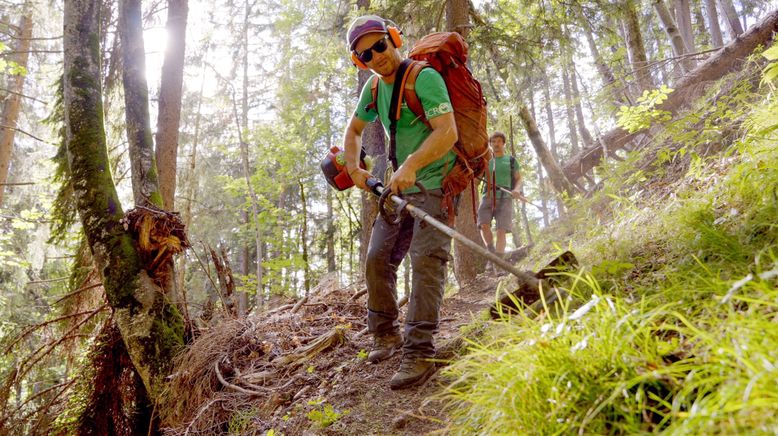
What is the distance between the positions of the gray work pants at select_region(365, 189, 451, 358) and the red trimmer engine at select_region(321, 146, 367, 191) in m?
0.49

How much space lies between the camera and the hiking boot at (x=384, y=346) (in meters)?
3.57

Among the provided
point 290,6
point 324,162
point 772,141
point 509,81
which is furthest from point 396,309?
point 290,6

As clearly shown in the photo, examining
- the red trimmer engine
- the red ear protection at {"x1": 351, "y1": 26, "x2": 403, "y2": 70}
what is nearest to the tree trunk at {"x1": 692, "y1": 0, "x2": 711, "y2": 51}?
the red ear protection at {"x1": 351, "y1": 26, "x2": 403, "y2": 70}

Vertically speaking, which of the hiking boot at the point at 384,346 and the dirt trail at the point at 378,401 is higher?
the hiking boot at the point at 384,346

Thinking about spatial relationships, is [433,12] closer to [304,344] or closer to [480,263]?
[480,263]

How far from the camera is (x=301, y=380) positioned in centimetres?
379

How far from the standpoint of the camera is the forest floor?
2846 millimetres

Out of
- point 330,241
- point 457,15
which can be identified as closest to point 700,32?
point 457,15

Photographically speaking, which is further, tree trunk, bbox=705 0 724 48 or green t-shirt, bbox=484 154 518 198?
tree trunk, bbox=705 0 724 48

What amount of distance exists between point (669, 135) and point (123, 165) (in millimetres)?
6987

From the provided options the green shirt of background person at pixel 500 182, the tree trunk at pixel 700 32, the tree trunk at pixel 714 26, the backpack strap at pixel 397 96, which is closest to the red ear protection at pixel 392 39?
the backpack strap at pixel 397 96

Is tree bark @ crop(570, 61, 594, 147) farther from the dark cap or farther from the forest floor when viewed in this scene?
the dark cap

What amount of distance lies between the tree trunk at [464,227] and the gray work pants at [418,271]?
3112mm

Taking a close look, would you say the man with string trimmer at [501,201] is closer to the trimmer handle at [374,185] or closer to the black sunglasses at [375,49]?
the trimmer handle at [374,185]
